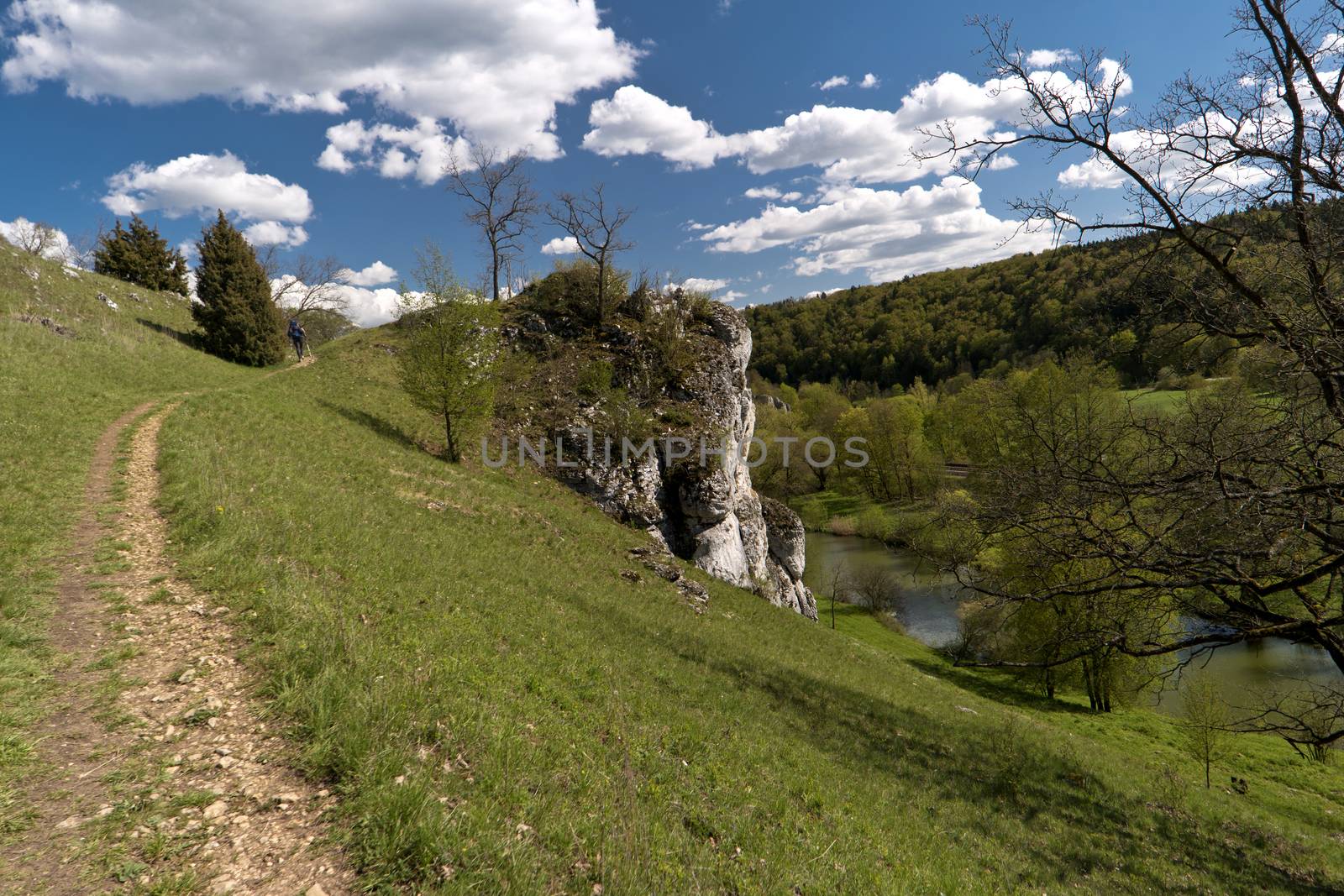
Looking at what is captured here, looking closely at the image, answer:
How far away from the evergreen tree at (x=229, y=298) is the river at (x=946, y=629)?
33831 millimetres

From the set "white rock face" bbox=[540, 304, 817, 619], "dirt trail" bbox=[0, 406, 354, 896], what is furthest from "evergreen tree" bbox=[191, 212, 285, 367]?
"dirt trail" bbox=[0, 406, 354, 896]

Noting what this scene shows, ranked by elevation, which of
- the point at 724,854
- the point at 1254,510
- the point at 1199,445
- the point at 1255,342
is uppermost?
the point at 1255,342

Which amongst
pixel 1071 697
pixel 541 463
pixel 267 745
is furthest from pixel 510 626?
pixel 1071 697

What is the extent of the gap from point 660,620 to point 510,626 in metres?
6.79

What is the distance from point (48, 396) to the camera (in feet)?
46.3

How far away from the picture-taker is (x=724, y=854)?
5777mm

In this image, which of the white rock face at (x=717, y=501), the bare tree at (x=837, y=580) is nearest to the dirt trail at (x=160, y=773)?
the white rock face at (x=717, y=501)

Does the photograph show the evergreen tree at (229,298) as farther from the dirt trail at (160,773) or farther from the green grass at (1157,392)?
the green grass at (1157,392)

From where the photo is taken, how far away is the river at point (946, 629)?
28.1 meters

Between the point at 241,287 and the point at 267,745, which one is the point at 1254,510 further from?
the point at 241,287

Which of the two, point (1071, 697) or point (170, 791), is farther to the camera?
point (1071, 697)

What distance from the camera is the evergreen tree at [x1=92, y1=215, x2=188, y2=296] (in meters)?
35.1

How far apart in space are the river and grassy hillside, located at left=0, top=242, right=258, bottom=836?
36.8 feet

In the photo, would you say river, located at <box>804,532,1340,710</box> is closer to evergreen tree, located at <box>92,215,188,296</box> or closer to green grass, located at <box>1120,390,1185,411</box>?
green grass, located at <box>1120,390,1185,411</box>
